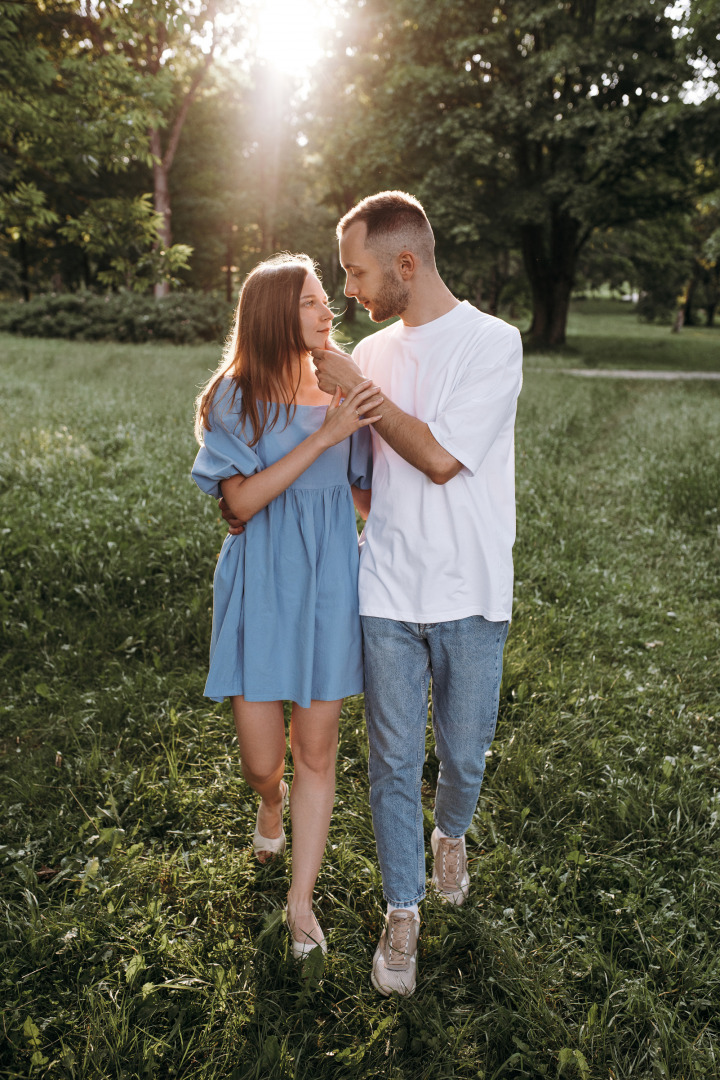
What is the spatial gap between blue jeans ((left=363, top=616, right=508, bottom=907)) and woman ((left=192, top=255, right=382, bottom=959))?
131 millimetres

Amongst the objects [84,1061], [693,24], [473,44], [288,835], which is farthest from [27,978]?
[473,44]

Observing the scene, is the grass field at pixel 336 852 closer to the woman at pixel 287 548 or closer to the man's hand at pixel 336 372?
the woman at pixel 287 548

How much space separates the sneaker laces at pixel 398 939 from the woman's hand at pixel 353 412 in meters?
1.57

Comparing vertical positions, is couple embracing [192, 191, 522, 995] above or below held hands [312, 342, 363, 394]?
below

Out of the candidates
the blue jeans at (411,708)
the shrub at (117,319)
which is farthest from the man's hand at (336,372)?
the shrub at (117,319)

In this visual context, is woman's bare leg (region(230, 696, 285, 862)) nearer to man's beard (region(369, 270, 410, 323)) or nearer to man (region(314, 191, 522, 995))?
man (region(314, 191, 522, 995))

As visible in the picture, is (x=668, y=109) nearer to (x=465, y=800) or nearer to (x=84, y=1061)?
(x=465, y=800)

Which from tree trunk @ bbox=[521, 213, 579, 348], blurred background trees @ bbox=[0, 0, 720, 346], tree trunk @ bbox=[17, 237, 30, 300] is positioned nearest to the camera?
blurred background trees @ bbox=[0, 0, 720, 346]

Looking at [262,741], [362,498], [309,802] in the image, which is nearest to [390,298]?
[362,498]

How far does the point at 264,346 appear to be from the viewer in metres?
2.43

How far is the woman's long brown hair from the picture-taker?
2.42m

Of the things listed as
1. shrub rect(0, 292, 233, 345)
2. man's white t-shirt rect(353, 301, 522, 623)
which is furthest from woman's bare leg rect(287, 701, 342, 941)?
shrub rect(0, 292, 233, 345)

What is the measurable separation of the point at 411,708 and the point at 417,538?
0.55m

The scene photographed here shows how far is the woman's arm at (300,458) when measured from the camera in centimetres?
228
